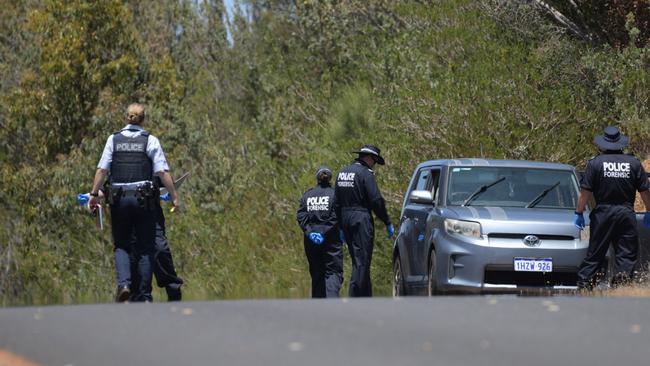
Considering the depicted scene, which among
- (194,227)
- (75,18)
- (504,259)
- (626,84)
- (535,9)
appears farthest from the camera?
(75,18)

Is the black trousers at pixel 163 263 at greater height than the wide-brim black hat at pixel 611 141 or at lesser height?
lesser

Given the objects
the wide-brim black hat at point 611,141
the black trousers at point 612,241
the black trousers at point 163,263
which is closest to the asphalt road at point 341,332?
the black trousers at point 163,263

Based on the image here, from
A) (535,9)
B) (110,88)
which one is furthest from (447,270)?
(110,88)

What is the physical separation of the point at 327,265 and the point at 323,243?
0.26 meters

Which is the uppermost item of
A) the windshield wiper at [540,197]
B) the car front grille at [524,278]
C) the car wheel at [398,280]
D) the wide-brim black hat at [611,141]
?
the wide-brim black hat at [611,141]

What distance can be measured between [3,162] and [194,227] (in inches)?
314

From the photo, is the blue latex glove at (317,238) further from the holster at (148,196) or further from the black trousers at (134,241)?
the holster at (148,196)

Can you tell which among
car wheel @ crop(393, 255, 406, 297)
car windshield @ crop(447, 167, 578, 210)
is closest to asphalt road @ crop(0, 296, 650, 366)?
car windshield @ crop(447, 167, 578, 210)

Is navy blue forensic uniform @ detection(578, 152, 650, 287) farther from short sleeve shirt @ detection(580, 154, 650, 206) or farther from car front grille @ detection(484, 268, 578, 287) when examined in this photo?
car front grille @ detection(484, 268, 578, 287)

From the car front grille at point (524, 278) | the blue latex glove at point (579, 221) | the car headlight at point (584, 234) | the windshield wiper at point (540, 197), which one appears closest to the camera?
the car front grille at point (524, 278)

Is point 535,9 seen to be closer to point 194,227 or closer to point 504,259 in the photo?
point 194,227

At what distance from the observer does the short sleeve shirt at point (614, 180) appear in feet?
48.8

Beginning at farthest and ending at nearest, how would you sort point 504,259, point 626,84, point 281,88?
point 281,88 → point 626,84 → point 504,259

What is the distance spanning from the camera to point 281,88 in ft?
170
